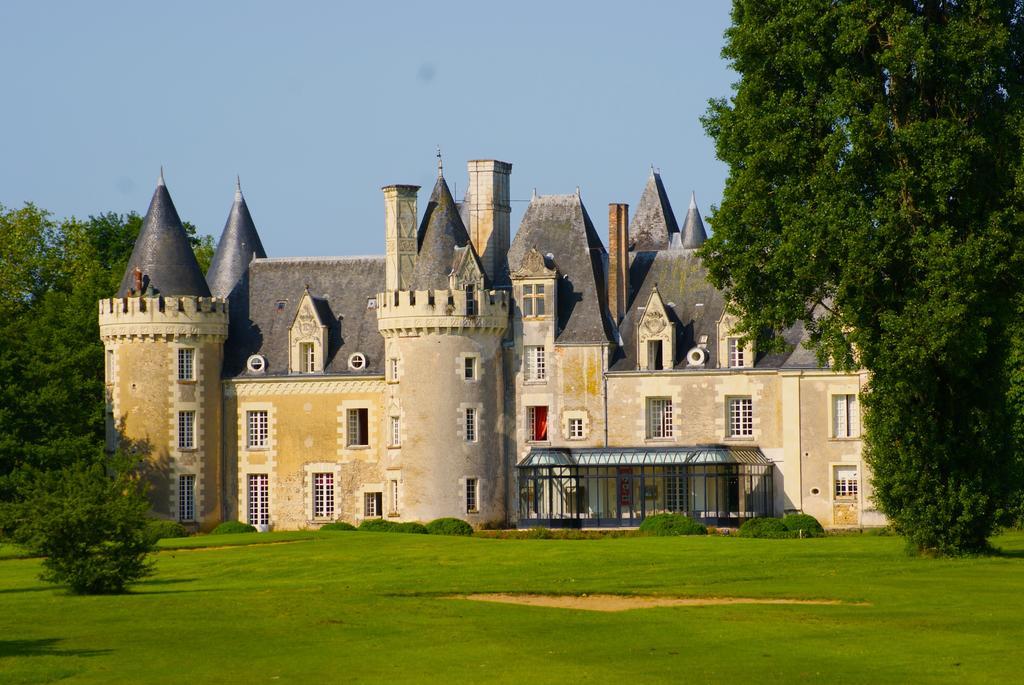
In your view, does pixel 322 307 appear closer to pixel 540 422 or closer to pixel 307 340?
pixel 307 340

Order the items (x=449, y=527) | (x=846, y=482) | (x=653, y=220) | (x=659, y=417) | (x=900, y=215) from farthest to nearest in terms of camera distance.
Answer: (x=653, y=220), (x=659, y=417), (x=846, y=482), (x=449, y=527), (x=900, y=215)

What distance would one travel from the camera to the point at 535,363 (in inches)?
2562

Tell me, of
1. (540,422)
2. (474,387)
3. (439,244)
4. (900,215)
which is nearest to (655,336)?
(540,422)

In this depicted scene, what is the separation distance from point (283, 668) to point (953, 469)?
1978cm

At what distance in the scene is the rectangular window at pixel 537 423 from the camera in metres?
65.1

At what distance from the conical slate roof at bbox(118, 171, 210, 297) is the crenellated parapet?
2.07ft

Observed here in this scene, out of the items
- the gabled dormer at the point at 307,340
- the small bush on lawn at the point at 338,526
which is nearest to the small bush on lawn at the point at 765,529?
the small bush on lawn at the point at 338,526

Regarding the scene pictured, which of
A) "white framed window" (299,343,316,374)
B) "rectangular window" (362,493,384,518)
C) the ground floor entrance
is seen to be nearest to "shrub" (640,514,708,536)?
the ground floor entrance

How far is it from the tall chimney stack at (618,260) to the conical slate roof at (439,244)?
194 inches

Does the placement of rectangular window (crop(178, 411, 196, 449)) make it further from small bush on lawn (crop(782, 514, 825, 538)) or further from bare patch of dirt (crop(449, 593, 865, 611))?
bare patch of dirt (crop(449, 593, 865, 611))

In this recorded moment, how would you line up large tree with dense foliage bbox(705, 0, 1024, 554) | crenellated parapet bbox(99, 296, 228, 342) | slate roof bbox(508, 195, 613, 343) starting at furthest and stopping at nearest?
slate roof bbox(508, 195, 613, 343) < crenellated parapet bbox(99, 296, 228, 342) < large tree with dense foliage bbox(705, 0, 1024, 554)

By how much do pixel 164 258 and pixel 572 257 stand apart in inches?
579

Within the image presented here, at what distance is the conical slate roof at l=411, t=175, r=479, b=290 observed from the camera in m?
64.1

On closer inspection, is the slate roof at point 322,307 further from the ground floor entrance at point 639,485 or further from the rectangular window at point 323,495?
the ground floor entrance at point 639,485
